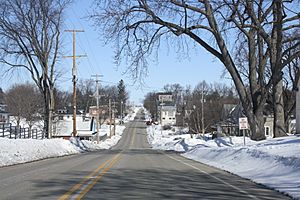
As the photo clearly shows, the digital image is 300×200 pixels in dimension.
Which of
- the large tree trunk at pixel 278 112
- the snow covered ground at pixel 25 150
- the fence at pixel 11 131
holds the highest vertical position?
the large tree trunk at pixel 278 112

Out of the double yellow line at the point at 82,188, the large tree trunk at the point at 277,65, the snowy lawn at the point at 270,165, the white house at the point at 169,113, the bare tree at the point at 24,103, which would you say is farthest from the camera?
the white house at the point at 169,113

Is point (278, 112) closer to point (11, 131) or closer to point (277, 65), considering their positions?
point (277, 65)

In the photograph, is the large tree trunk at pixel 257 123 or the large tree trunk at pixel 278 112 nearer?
the large tree trunk at pixel 257 123

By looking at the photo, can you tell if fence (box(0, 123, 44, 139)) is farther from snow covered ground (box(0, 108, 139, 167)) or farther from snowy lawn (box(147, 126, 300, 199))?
snowy lawn (box(147, 126, 300, 199))

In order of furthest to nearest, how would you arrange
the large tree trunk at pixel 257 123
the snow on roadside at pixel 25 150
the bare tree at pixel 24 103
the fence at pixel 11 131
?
the bare tree at pixel 24 103 → the fence at pixel 11 131 → the large tree trunk at pixel 257 123 → the snow on roadside at pixel 25 150

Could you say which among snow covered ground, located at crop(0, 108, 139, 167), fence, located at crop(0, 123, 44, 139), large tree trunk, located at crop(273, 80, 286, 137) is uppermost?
large tree trunk, located at crop(273, 80, 286, 137)

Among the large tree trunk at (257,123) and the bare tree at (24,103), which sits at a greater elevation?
the bare tree at (24,103)

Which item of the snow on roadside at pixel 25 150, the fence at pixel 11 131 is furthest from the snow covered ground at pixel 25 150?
the fence at pixel 11 131

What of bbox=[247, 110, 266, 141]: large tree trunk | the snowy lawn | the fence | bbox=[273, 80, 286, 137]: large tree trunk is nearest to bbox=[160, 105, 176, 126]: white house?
the fence

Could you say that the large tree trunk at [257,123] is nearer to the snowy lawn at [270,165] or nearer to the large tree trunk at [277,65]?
the large tree trunk at [277,65]

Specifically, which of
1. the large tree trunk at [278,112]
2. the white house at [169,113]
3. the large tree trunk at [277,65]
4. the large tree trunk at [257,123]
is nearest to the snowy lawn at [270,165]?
the large tree trunk at [257,123]

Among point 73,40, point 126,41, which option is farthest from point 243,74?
point 126,41

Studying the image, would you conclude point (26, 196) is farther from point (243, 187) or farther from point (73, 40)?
point (73, 40)

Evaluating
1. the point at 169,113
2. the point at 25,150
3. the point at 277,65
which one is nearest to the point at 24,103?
the point at 25,150
